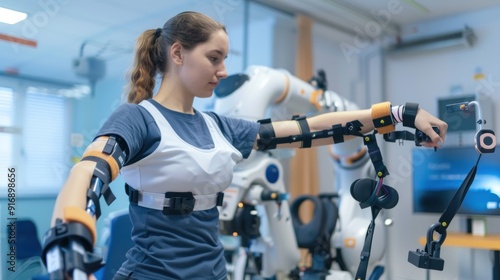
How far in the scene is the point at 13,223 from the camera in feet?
7.10

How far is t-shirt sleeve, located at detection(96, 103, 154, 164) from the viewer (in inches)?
40.8

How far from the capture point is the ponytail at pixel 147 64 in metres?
1.32

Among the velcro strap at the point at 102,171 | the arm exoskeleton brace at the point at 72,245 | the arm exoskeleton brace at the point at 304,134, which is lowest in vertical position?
the arm exoskeleton brace at the point at 72,245

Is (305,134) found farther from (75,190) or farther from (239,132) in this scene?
(75,190)

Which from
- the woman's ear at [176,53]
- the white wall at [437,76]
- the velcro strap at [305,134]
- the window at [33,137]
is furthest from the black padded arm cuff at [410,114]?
the window at [33,137]

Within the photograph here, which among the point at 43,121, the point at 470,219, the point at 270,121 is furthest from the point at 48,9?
the point at 470,219

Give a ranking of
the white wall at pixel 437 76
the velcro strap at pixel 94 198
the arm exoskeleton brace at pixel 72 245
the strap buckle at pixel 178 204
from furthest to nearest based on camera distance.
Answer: the white wall at pixel 437 76
the strap buckle at pixel 178 204
the velcro strap at pixel 94 198
the arm exoskeleton brace at pixel 72 245

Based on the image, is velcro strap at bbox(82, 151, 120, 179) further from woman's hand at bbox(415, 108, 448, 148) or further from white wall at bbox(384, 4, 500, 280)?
white wall at bbox(384, 4, 500, 280)

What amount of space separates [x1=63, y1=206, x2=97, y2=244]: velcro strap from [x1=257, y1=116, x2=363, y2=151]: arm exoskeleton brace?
2.38 ft

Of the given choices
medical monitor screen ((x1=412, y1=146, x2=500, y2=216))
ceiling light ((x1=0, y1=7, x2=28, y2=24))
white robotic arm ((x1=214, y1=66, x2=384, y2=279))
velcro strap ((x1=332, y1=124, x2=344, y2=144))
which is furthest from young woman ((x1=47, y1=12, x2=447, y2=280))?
medical monitor screen ((x1=412, y1=146, x2=500, y2=216))

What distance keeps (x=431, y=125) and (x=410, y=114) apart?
0.22 ft

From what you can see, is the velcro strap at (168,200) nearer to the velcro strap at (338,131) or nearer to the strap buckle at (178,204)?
the strap buckle at (178,204)

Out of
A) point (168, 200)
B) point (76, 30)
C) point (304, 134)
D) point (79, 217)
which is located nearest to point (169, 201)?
point (168, 200)

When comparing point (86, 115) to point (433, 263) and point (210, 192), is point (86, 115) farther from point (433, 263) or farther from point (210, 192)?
point (433, 263)
